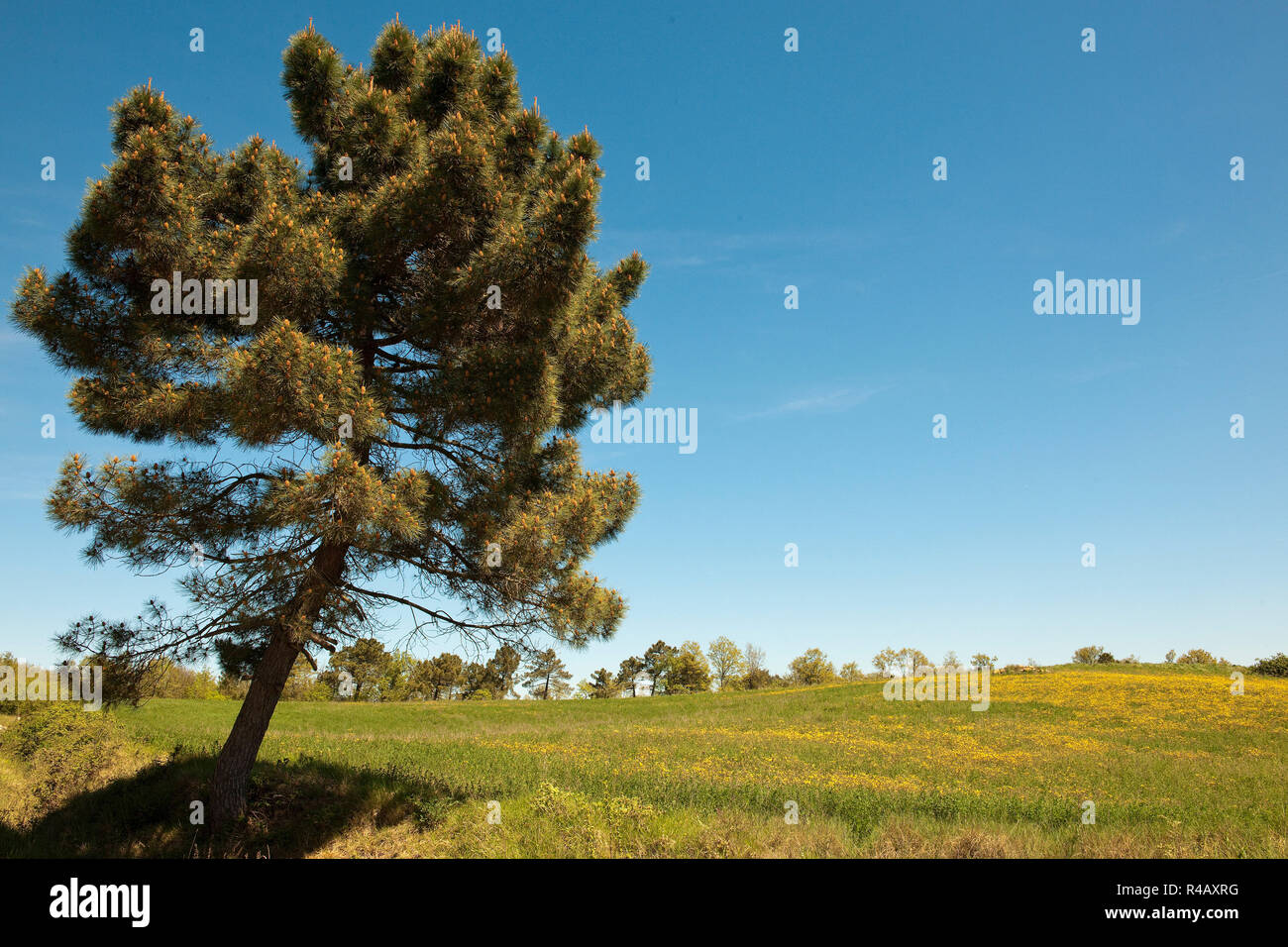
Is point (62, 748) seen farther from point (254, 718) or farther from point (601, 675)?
point (601, 675)

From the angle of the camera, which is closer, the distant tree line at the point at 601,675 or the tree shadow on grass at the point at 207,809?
the tree shadow on grass at the point at 207,809

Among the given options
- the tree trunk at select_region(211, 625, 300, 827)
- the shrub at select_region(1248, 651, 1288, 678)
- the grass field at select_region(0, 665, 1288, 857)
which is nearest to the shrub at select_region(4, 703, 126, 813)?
the grass field at select_region(0, 665, 1288, 857)

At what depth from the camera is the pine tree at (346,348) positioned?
8086mm

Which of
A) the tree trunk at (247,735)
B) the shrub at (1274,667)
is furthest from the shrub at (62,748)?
the shrub at (1274,667)

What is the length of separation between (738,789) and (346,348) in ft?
36.4

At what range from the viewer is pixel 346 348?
868 centimetres

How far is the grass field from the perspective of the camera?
9.05m

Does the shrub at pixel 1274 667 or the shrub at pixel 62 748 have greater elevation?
the shrub at pixel 62 748

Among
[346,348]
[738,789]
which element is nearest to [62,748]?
[346,348]

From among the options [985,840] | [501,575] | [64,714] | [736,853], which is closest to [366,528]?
[501,575]

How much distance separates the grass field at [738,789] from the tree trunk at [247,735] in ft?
1.34

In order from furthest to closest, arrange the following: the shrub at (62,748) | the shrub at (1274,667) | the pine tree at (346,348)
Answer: the shrub at (1274,667), the shrub at (62,748), the pine tree at (346,348)

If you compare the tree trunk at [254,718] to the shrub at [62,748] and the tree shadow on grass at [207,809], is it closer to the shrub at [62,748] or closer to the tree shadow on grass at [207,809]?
the tree shadow on grass at [207,809]
